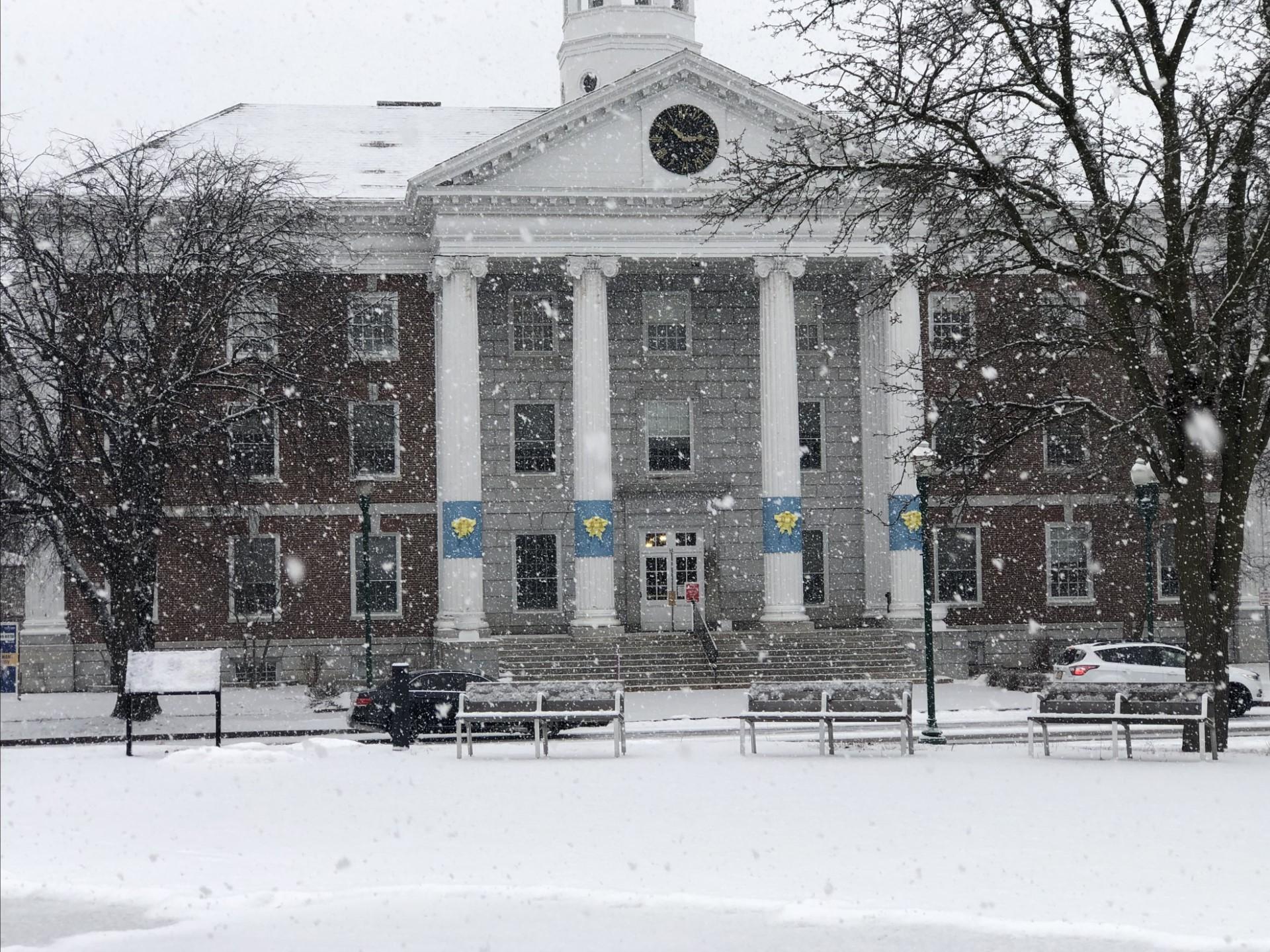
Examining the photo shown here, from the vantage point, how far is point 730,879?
9953 mm

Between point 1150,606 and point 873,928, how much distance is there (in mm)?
25392

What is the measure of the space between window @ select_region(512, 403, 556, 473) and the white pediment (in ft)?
21.7

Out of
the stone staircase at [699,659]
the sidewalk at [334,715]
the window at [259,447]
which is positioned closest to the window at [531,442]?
the stone staircase at [699,659]

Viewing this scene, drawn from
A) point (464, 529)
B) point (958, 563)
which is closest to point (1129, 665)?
point (958, 563)

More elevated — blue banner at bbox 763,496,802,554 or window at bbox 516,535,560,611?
blue banner at bbox 763,496,802,554

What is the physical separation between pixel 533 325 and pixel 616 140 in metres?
5.86

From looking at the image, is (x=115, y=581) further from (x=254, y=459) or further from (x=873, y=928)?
(x=873, y=928)

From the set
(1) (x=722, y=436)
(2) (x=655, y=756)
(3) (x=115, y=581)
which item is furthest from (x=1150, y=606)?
(3) (x=115, y=581)

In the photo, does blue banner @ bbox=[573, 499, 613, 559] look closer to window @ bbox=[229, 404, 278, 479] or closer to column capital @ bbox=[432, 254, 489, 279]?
column capital @ bbox=[432, 254, 489, 279]

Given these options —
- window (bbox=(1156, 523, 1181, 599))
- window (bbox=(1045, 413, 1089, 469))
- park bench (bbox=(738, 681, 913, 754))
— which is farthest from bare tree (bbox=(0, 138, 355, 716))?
window (bbox=(1156, 523, 1181, 599))

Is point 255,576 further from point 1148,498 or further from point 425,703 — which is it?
point 1148,498

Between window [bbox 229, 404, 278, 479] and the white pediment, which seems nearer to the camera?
window [bbox 229, 404, 278, 479]

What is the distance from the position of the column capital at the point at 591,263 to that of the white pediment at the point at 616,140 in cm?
159

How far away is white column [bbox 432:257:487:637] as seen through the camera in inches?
1537
